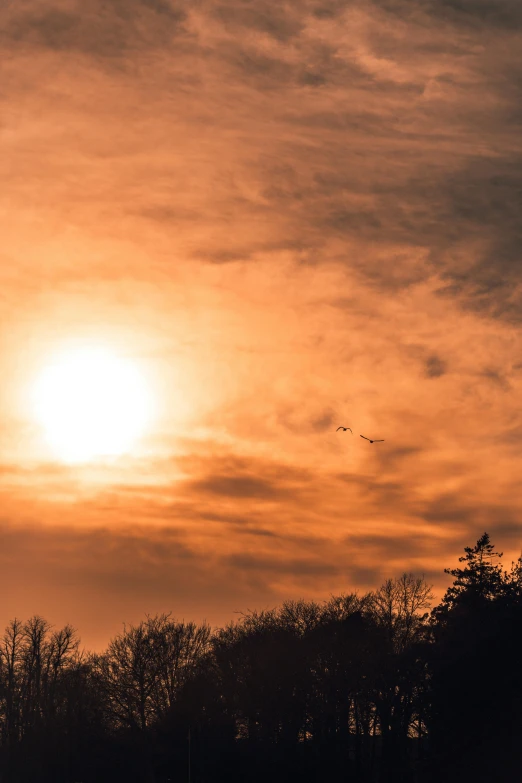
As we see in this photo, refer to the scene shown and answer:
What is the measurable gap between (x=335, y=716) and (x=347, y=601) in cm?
2055

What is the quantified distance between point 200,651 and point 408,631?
2619 centimetres

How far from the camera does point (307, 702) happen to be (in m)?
104

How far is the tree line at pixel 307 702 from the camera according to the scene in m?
83.5

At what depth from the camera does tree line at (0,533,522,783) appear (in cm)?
8350

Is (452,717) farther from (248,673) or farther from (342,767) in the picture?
(248,673)

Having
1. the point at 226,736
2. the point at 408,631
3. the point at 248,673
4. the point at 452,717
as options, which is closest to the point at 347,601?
the point at 408,631

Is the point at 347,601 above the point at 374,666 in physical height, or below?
above

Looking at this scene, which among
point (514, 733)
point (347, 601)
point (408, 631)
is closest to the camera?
point (514, 733)

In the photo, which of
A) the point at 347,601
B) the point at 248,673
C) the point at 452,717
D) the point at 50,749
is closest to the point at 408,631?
the point at 347,601

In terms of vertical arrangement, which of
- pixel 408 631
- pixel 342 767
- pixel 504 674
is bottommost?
pixel 342 767

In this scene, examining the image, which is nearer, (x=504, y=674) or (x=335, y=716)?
(x=504, y=674)

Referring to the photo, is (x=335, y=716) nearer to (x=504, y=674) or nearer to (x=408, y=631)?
(x=408, y=631)

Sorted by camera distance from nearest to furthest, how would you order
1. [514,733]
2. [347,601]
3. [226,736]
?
[514,733], [226,736], [347,601]

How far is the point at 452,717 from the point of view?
83.9 m
